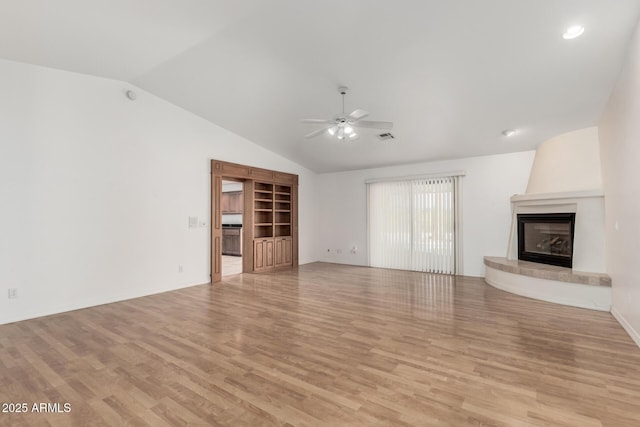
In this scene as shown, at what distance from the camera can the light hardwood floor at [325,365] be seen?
6.45 ft

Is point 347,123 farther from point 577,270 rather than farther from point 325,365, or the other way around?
point 577,270

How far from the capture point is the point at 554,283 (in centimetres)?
449

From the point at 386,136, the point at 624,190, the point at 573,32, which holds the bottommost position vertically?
the point at 624,190

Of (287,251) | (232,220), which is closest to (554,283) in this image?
(287,251)

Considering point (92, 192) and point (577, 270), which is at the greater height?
point (92, 192)

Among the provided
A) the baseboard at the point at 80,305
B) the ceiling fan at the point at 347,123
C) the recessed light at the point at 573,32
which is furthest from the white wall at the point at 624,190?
the baseboard at the point at 80,305

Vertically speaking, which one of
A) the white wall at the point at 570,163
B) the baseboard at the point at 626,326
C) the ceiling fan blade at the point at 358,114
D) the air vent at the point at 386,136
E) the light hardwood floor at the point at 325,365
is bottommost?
→ the light hardwood floor at the point at 325,365

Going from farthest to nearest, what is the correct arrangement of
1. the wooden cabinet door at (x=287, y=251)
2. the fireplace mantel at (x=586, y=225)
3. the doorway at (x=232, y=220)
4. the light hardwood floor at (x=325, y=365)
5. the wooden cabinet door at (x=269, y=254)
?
the doorway at (x=232, y=220) < the wooden cabinet door at (x=287, y=251) < the wooden cabinet door at (x=269, y=254) < the fireplace mantel at (x=586, y=225) < the light hardwood floor at (x=325, y=365)

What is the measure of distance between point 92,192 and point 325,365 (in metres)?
4.24

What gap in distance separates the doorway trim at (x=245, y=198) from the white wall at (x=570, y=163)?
5389mm

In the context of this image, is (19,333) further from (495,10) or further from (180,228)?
(495,10)

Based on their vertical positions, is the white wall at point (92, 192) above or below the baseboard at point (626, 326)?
above

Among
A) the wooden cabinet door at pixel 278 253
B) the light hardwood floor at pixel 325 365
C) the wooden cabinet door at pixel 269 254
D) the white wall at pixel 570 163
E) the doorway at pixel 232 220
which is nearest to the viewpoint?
the light hardwood floor at pixel 325 365

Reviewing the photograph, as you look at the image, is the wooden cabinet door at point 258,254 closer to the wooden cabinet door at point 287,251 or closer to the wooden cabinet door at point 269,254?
the wooden cabinet door at point 269,254
